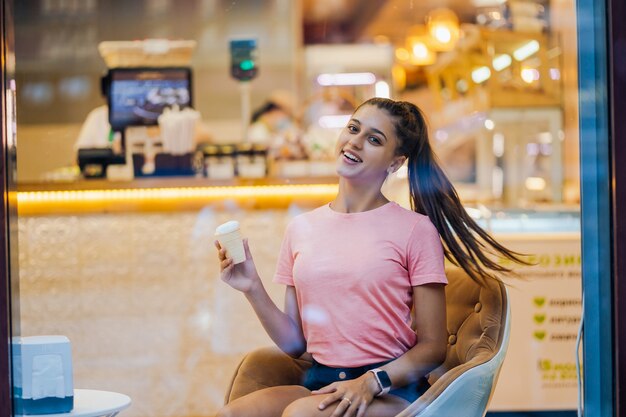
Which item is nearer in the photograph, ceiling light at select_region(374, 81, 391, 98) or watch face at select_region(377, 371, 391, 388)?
watch face at select_region(377, 371, 391, 388)

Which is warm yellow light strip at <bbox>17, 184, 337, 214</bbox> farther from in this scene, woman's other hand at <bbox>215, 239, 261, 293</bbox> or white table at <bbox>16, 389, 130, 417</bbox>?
white table at <bbox>16, 389, 130, 417</bbox>

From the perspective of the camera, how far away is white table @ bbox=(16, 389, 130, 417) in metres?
2.19

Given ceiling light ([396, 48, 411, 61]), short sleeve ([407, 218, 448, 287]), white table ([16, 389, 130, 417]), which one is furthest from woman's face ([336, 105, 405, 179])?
ceiling light ([396, 48, 411, 61])

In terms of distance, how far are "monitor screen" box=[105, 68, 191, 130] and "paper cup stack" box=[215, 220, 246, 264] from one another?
1.32m

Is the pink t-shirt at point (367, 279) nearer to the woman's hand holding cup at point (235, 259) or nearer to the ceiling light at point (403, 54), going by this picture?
the woman's hand holding cup at point (235, 259)

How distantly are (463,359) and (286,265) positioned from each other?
50cm

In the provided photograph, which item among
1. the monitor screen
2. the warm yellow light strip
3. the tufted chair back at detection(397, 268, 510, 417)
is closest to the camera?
the tufted chair back at detection(397, 268, 510, 417)

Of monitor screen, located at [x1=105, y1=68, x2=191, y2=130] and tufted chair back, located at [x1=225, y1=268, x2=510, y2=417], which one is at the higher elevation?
monitor screen, located at [x1=105, y1=68, x2=191, y2=130]

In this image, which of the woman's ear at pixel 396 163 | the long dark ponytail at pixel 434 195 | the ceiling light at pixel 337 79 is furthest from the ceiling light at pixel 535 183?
the woman's ear at pixel 396 163

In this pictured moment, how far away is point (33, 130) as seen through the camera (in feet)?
7.75

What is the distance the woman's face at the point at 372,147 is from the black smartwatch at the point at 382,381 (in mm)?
478

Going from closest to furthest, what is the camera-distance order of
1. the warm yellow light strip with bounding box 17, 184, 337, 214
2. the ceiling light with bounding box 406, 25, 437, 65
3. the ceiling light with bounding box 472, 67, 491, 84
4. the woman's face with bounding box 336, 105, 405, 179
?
the woman's face with bounding box 336, 105, 405, 179 → the warm yellow light strip with bounding box 17, 184, 337, 214 → the ceiling light with bounding box 472, 67, 491, 84 → the ceiling light with bounding box 406, 25, 437, 65

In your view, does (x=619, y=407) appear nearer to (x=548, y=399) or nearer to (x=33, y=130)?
(x=33, y=130)

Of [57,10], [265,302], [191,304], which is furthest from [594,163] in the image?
[191,304]
